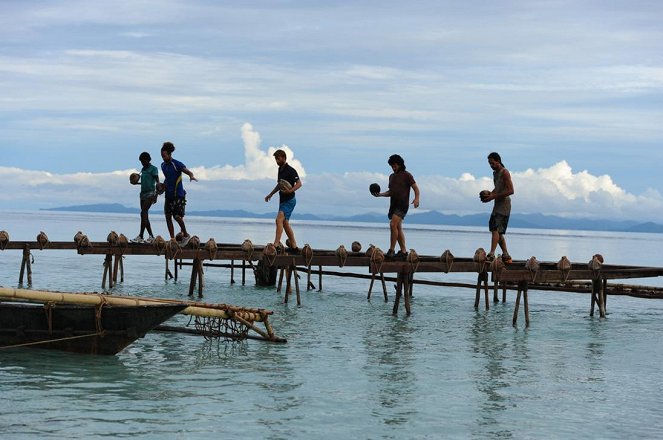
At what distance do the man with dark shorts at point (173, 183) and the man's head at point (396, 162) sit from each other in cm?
459

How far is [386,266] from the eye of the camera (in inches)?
744

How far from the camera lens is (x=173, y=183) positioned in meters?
21.8

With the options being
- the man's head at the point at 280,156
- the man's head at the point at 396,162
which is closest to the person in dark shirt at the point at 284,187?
the man's head at the point at 280,156

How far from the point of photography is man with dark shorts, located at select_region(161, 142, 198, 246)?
852 inches

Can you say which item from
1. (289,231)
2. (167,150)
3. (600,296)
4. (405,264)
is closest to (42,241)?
(167,150)

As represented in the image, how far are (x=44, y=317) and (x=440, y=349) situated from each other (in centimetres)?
631

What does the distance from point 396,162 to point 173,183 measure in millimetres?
5363

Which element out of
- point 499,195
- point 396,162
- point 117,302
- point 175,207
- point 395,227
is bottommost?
point 117,302

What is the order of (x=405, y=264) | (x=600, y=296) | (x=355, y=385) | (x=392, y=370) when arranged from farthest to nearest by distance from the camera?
(x=600, y=296) < (x=405, y=264) < (x=392, y=370) < (x=355, y=385)

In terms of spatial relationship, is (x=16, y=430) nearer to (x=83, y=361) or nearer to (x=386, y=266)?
(x=83, y=361)

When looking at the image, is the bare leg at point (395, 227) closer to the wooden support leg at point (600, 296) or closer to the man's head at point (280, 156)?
the man's head at point (280, 156)

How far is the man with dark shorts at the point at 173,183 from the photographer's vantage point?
71.0ft

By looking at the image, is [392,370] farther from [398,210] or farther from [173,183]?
[173,183]

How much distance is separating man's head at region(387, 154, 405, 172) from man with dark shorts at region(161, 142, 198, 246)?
4591mm
